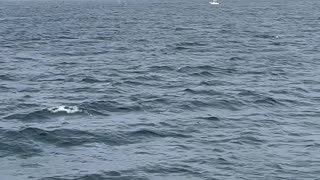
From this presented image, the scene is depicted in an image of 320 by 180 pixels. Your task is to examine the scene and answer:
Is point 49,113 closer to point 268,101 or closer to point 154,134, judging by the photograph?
point 154,134

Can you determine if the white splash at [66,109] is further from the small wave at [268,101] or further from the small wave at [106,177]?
the small wave at [268,101]

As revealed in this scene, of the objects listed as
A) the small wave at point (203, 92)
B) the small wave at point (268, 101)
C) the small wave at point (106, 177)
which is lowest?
the small wave at point (203, 92)

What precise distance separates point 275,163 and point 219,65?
28.5 m

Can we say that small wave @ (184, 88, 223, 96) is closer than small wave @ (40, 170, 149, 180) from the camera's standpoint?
No

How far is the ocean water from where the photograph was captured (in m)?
25.4

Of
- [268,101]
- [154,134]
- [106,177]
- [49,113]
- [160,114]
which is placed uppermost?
[106,177]

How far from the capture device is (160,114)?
34625mm

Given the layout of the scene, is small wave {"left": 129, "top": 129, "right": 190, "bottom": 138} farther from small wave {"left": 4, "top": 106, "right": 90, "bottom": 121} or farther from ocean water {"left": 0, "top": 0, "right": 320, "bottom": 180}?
small wave {"left": 4, "top": 106, "right": 90, "bottom": 121}

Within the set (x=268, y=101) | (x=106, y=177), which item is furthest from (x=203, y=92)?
(x=106, y=177)

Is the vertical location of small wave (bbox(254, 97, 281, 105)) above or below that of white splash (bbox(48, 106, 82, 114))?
below

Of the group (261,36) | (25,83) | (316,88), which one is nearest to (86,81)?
(25,83)

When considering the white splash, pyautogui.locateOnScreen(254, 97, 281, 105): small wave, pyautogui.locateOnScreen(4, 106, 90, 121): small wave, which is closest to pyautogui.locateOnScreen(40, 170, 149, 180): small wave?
pyautogui.locateOnScreen(4, 106, 90, 121): small wave

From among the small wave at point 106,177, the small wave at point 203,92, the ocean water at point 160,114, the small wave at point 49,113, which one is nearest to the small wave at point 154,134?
the ocean water at point 160,114

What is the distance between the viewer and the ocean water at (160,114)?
83.4 feet
